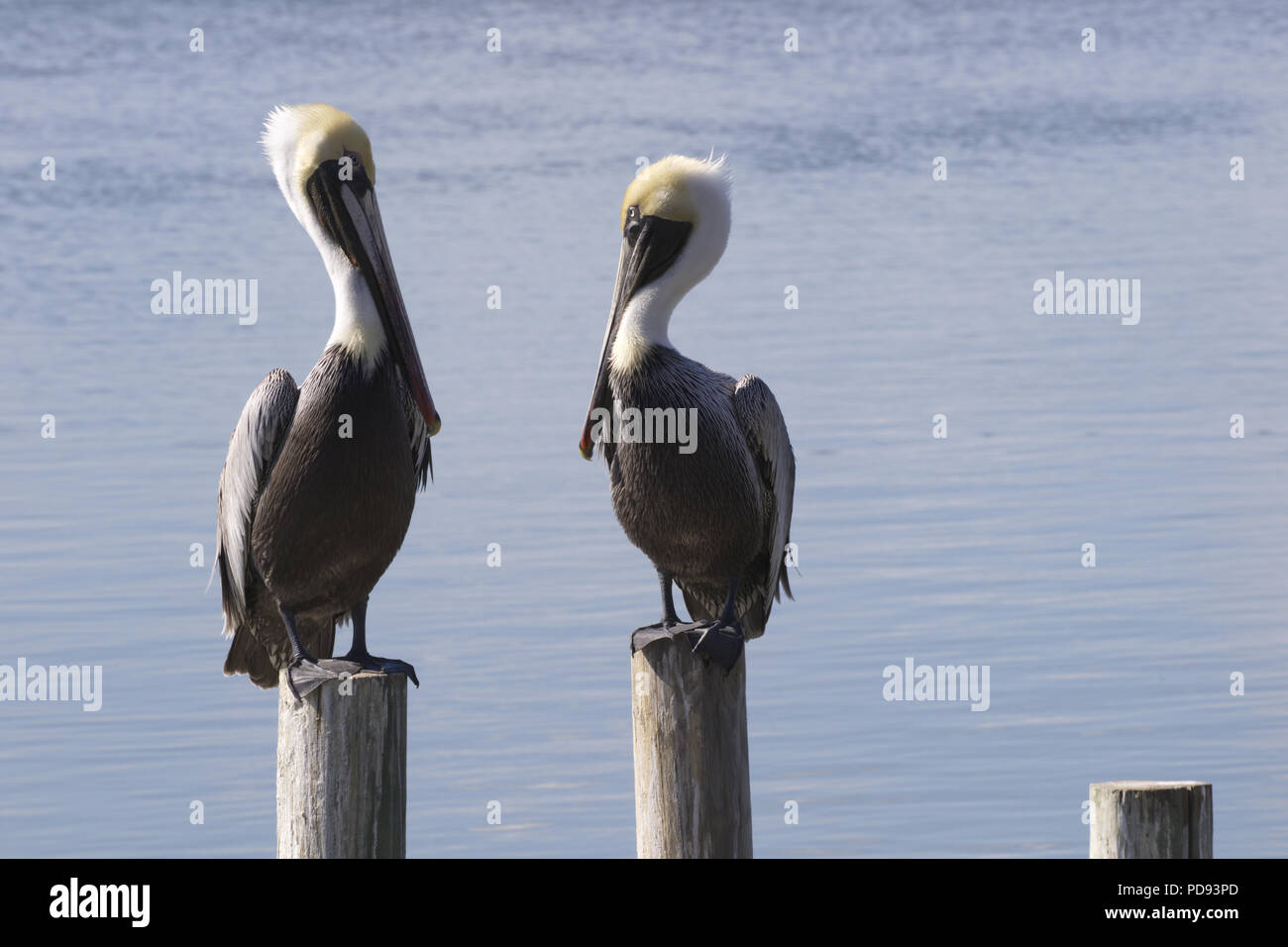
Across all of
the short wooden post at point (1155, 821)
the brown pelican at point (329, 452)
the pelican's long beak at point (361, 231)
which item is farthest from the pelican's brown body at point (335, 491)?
the short wooden post at point (1155, 821)

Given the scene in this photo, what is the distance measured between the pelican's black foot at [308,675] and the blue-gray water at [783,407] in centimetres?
205

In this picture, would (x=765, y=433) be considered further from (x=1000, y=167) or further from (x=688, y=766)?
(x=1000, y=167)

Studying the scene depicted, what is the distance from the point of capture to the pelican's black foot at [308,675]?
5.20 metres

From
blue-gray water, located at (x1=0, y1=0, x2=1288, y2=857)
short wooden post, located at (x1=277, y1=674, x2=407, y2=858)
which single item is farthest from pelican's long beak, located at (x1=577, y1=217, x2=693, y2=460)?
blue-gray water, located at (x1=0, y1=0, x2=1288, y2=857)

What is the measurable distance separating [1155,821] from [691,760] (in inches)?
40.1

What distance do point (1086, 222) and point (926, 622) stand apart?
1076cm

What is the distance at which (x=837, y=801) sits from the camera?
7695 mm

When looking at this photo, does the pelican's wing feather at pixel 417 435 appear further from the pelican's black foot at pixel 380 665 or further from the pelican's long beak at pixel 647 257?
the pelican's black foot at pixel 380 665

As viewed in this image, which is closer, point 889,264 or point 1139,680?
point 1139,680

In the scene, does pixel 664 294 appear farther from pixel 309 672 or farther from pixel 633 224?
pixel 309 672

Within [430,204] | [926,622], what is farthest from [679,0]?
[926,622]

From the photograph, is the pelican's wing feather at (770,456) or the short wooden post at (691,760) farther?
the pelican's wing feather at (770,456)

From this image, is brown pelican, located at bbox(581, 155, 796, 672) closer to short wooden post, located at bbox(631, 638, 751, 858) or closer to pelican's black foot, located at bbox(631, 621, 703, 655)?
pelican's black foot, located at bbox(631, 621, 703, 655)

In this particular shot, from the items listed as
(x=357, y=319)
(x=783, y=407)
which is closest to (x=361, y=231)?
(x=357, y=319)
